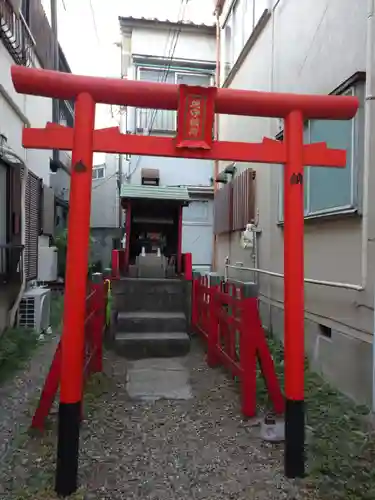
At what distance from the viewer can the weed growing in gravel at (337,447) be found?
3.07 metres

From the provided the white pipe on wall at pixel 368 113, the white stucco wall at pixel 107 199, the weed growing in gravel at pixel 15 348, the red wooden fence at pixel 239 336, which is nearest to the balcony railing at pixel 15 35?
the weed growing in gravel at pixel 15 348

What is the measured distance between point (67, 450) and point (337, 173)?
415cm

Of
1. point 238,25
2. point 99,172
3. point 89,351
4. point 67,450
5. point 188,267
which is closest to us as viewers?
point 67,450

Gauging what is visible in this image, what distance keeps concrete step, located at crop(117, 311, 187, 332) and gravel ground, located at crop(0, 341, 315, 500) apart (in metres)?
1.91

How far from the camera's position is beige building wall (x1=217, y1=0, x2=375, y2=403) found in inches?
173

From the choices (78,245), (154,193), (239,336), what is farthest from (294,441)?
(154,193)

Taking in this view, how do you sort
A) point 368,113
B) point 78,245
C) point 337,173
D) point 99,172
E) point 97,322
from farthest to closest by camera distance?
1. point 99,172
2. point 97,322
3. point 337,173
4. point 368,113
5. point 78,245

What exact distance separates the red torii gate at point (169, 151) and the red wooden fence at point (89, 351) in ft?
2.13

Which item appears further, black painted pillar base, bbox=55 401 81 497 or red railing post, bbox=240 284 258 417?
red railing post, bbox=240 284 258 417

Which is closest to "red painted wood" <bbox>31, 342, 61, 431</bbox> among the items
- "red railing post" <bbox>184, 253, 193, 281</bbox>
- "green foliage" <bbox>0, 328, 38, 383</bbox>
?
"green foliage" <bbox>0, 328, 38, 383</bbox>

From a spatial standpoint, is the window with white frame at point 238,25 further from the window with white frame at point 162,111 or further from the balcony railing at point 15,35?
the balcony railing at point 15,35

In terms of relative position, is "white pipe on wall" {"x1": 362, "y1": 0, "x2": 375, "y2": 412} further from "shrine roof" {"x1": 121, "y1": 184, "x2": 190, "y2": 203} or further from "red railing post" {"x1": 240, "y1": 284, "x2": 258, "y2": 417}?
"shrine roof" {"x1": 121, "y1": 184, "x2": 190, "y2": 203}

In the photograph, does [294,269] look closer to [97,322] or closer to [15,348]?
[97,322]

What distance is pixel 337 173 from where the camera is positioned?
5.01m
